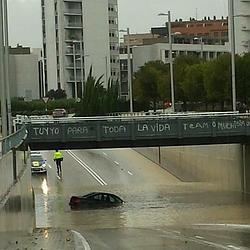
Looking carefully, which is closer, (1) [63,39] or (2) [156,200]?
(2) [156,200]

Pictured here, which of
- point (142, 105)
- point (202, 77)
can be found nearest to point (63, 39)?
point (142, 105)

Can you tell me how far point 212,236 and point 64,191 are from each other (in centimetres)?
2549

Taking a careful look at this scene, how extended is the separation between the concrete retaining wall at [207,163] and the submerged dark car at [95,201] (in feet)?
30.1

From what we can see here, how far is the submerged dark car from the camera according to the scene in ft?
149

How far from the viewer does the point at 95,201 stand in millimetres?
46219

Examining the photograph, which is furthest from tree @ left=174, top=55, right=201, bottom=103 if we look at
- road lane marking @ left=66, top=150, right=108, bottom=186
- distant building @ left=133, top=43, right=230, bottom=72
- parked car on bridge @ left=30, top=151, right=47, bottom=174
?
distant building @ left=133, top=43, right=230, bottom=72

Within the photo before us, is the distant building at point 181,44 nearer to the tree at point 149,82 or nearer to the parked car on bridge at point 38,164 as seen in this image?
the tree at point 149,82

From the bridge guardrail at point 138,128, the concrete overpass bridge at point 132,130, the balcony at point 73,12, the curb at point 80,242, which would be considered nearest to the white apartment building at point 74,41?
the balcony at point 73,12

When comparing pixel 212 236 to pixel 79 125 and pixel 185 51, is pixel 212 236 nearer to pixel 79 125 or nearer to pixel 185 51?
pixel 79 125

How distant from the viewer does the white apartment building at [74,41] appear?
430ft

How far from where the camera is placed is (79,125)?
4034 cm

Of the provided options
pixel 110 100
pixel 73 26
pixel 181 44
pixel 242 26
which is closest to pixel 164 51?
pixel 181 44

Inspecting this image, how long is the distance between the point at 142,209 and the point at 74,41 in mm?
83545

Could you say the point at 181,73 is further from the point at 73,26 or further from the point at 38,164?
the point at 73,26
